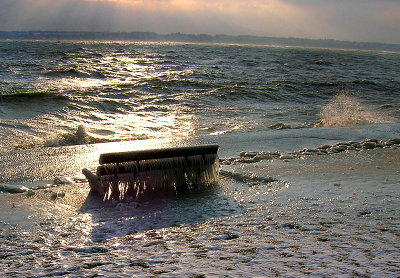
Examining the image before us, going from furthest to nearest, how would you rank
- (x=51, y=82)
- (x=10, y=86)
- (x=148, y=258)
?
(x=51, y=82)
(x=10, y=86)
(x=148, y=258)

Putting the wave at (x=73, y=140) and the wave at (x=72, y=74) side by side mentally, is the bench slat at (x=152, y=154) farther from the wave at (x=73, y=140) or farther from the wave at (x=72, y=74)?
the wave at (x=72, y=74)

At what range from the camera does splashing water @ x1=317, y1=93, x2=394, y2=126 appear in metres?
11.2

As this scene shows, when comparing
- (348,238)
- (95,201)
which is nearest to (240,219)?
(348,238)

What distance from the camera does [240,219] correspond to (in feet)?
11.8

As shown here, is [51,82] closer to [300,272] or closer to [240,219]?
[240,219]

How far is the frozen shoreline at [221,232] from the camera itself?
2.68m

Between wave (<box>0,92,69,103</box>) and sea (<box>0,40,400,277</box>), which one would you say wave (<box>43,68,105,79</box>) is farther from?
sea (<box>0,40,400,277</box>)

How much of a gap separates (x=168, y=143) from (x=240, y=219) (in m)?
4.23

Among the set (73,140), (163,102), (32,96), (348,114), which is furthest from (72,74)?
(348,114)

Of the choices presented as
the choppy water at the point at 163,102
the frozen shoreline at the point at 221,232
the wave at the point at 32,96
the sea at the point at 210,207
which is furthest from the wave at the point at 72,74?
the frozen shoreline at the point at 221,232

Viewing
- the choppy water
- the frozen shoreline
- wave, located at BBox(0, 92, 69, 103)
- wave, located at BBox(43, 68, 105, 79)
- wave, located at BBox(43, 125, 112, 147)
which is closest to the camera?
the frozen shoreline

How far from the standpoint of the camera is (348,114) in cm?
1255

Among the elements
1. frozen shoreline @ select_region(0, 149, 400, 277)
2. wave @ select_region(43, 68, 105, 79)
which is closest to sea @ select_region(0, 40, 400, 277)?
frozen shoreline @ select_region(0, 149, 400, 277)

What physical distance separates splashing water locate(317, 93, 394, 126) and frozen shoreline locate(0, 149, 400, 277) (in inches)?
252
